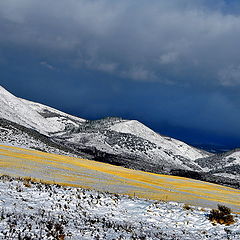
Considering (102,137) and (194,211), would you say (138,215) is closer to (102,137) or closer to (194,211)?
(194,211)

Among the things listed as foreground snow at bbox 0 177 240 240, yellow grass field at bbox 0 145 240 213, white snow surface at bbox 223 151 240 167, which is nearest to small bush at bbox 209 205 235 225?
foreground snow at bbox 0 177 240 240

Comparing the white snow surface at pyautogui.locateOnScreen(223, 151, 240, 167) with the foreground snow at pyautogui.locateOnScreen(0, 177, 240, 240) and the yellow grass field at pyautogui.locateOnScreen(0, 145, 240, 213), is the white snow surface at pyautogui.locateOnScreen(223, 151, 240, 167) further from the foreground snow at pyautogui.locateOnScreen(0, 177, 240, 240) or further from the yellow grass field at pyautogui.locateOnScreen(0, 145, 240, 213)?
the foreground snow at pyautogui.locateOnScreen(0, 177, 240, 240)

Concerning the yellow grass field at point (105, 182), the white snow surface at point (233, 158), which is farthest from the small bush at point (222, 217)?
the white snow surface at point (233, 158)

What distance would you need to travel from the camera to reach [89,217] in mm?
15828

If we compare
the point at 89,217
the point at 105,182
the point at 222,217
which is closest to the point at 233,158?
the point at 105,182

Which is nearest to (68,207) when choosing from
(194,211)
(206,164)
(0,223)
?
(0,223)

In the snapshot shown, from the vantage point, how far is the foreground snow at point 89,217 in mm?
12289

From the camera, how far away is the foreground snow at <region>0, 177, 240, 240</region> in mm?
12289

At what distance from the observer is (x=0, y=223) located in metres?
11.8

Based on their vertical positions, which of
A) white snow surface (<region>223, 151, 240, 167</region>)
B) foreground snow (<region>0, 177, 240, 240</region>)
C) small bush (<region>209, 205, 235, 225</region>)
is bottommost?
foreground snow (<region>0, 177, 240, 240</region>)

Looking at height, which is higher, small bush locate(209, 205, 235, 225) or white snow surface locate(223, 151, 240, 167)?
white snow surface locate(223, 151, 240, 167)

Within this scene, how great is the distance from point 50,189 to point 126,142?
13445cm

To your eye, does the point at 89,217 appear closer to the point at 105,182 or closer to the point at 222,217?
the point at 222,217

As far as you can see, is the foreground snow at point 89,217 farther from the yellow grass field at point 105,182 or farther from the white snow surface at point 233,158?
the white snow surface at point 233,158
